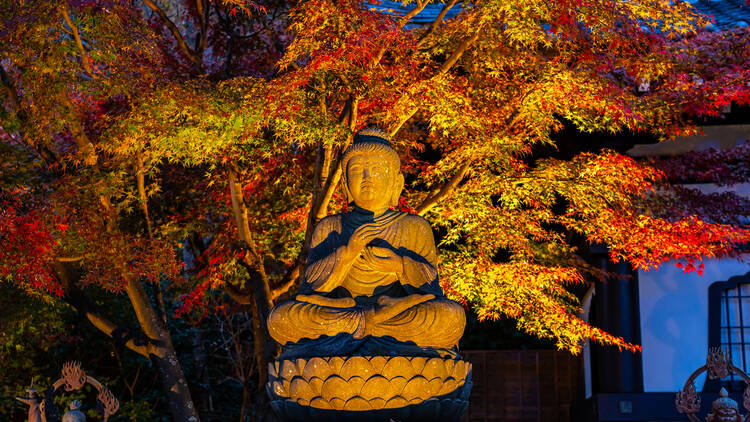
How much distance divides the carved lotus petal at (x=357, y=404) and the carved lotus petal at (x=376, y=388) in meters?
0.03

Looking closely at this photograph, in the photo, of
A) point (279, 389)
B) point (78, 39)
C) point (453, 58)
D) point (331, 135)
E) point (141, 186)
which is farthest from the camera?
point (141, 186)

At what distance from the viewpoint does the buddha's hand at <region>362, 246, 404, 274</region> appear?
533 cm

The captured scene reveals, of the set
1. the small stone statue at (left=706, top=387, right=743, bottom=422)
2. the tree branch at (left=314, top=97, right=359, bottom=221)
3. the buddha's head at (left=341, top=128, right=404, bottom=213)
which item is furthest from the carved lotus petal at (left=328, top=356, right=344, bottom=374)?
the small stone statue at (left=706, top=387, right=743, bottom=422)

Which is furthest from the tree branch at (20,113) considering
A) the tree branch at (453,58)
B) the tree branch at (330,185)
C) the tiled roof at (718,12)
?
the tiled roof at (718,12)

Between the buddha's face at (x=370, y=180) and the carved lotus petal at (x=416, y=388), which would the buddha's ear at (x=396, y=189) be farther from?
the carved lotus petal at (x=416, y=388)

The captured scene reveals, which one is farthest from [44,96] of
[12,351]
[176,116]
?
[12,351]

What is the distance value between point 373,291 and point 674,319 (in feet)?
21.6

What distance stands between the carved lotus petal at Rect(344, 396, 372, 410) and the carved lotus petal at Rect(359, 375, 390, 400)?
0.03m

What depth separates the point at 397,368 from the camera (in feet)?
15.4

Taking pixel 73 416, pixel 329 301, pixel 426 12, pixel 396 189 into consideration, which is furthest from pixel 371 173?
pixel 426 12

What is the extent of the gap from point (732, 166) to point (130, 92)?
7.54m

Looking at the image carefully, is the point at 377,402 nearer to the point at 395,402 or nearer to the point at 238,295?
the point at 395,402

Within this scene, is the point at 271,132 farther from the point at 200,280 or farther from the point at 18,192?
the point at 18,192

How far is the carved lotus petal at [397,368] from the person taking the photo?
4.68 metres
